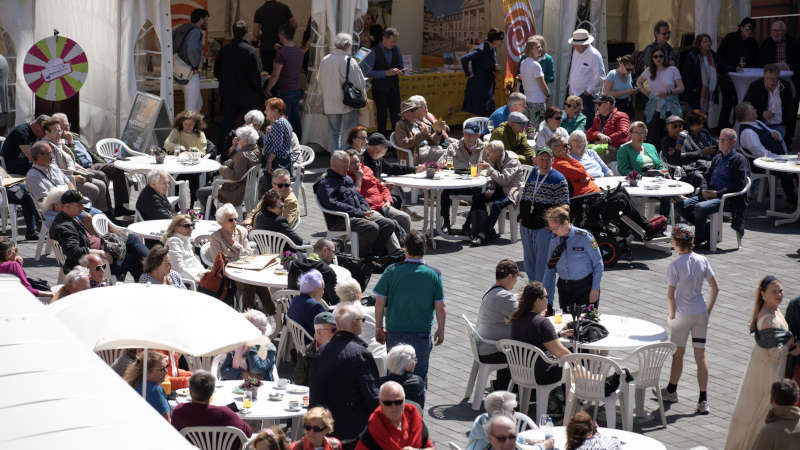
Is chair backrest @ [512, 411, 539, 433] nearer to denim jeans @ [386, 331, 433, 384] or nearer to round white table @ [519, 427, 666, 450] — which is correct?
round white table @ [519, 427, 666, 450]

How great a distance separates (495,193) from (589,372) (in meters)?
5.40

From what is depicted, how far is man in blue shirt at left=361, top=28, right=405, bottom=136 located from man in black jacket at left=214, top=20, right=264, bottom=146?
179cm

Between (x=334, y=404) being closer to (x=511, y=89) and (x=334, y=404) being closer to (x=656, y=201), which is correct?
(x=656, y=201)

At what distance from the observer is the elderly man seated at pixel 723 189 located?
43.5 feet

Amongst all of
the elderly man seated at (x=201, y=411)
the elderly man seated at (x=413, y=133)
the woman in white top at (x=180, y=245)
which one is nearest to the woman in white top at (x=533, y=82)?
the elderly man seated at (x=413, y=133)

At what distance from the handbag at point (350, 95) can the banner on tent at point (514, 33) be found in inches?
108

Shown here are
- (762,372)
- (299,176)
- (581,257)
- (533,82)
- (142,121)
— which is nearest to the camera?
(762,372)

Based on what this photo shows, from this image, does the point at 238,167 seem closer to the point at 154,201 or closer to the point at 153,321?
the point at 154,201

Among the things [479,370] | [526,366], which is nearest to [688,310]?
[526,366]

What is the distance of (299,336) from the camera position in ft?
28.6

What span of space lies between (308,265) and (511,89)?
30.3 feet

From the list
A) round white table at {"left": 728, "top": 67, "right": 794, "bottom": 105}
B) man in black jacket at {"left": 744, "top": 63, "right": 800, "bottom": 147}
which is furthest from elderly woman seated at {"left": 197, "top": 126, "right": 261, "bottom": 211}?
round white table at {"left": 728, "top": 67, "right": 794, "bottom": 105}

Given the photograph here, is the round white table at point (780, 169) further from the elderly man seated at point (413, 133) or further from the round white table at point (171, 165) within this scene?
the round white table at point (171, 165)

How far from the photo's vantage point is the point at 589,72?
17.5m
